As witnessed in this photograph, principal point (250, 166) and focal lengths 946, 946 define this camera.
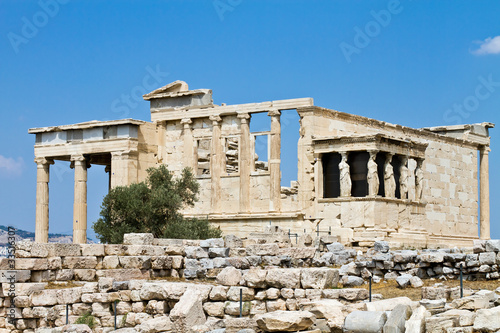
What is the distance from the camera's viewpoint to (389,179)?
30.2 metres

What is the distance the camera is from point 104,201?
3025 cm

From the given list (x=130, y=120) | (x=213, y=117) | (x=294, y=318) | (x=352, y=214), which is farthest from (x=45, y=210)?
(x=294, y=318)

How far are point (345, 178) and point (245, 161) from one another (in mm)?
3938

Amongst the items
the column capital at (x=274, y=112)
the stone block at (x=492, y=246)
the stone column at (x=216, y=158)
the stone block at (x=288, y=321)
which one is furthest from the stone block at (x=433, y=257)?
the stone column at (x=216, y=158)

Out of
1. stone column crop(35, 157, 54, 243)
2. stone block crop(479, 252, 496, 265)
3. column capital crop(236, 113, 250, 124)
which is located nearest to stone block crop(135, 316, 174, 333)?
stone block crop(479, 252, 496, 265)

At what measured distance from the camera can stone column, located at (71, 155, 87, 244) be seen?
33719 millimetres

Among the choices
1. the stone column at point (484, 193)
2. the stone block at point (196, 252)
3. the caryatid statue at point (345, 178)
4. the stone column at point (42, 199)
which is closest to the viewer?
the stone block at point (196, 252)

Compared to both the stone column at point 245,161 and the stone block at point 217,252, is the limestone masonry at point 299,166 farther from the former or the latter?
the stone block at point 217,252

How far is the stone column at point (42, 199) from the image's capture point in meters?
34.6

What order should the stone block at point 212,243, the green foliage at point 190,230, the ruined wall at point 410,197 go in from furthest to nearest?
the ruined wall at point 410,197 → the green foliage at point 190,230 → the stone block at point 212,243

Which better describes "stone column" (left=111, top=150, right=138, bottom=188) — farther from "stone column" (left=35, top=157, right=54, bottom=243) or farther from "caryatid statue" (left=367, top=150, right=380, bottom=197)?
"caryatid statue" (left=367, top=150, right=380, bottom=197)

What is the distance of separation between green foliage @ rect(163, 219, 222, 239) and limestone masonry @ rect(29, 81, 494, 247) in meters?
1.98

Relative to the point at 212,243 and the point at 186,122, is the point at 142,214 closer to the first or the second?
the point at 186,122

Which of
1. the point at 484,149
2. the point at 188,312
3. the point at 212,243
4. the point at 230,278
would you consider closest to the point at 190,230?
the point at 212,243
